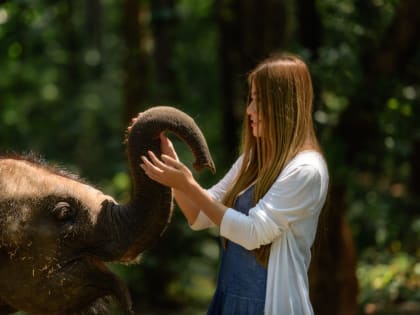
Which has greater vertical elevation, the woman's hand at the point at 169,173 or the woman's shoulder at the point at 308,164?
the woman's shoulder at the point at 308,164

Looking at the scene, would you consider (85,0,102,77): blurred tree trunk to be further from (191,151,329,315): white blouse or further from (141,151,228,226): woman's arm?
(191,151,329,315): white blouse

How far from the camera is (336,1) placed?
8.03 m

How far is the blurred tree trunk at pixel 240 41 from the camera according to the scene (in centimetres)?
1034

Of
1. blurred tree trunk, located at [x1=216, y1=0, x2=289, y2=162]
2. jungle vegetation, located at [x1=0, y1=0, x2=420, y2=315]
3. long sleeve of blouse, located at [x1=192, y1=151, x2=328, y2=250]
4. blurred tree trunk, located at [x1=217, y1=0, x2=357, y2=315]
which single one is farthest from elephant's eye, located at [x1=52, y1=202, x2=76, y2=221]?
blurred tree trunk, located at [x1=216, y1=0, x2=289, y2=162]

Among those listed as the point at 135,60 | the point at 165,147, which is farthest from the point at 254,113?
the point at 135,60

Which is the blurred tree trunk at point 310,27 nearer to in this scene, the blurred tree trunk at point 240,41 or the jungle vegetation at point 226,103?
the jungle vegetation at point 226,103

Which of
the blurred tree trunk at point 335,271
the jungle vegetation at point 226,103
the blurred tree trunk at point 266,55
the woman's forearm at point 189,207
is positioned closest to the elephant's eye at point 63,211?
the woman's forearm at point 189,207

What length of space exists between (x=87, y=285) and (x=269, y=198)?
40.6 inches

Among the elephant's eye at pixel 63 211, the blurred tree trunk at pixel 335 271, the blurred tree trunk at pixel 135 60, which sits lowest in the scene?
the blurred tree trunk at pixel 335 271

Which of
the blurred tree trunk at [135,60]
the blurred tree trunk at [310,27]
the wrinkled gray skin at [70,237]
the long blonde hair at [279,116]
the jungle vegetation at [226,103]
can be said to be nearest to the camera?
the long blonde hair at [279,116]

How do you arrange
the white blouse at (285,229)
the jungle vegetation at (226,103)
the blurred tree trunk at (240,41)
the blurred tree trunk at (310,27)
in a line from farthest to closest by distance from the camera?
1. the blurred tree trunk at (240,41)
2. the blurred tree trunk at (310,27)
3. the jungle vegetation at (226,103)
4. the white blouse at (285,229)

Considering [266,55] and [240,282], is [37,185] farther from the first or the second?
[266,55]

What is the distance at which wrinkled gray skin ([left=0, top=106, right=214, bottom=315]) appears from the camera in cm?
430

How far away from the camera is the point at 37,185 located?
448cm
